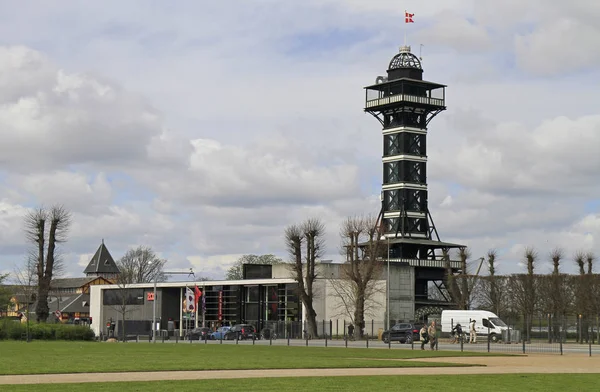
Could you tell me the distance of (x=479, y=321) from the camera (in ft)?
251

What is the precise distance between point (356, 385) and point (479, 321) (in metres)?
50.8

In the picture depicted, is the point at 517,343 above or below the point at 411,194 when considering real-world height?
below

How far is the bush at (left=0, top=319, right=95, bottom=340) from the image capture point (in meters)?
71.5

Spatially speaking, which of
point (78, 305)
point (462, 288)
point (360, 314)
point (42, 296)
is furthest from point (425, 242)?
point (78, 305)

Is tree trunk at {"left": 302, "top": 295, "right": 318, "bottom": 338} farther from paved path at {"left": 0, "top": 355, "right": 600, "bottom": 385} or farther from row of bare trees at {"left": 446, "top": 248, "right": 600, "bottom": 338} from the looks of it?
paved path at {"left": 0, "top": 355, "right": 600, "bottom": 385}

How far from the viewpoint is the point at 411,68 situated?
132 meters

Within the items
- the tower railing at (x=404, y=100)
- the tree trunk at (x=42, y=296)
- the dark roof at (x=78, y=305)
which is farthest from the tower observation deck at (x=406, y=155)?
the dark roof at (x=78, y=305)

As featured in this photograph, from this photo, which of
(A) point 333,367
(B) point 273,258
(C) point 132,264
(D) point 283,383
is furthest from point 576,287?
(C) point 132,264

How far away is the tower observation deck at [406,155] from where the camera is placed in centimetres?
12762

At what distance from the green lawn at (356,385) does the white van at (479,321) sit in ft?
134

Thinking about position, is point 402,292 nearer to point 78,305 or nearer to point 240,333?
point 240,333

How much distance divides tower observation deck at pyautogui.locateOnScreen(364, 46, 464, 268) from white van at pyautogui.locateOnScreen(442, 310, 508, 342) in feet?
148

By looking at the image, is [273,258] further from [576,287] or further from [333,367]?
[333,367]

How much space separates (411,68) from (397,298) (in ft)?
119
